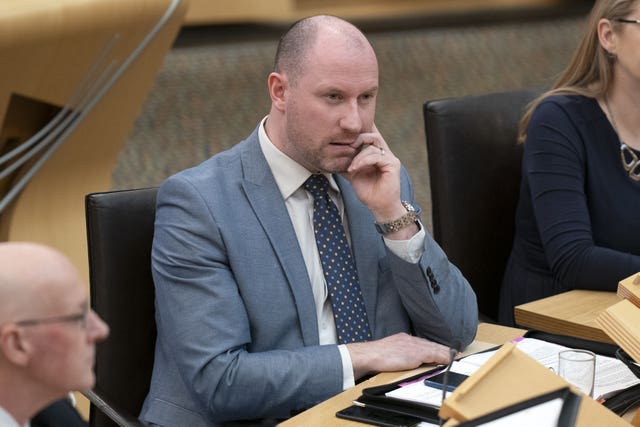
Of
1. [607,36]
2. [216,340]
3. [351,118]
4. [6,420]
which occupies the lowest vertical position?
[216,340]

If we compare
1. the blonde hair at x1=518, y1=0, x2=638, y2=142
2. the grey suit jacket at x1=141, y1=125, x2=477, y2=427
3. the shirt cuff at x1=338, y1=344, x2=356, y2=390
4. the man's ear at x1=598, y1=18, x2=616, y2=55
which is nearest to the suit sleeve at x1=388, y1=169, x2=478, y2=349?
the grey suit jacket at x1=141, y1=125, x2=477, y2=427

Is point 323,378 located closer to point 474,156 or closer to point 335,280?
point 335,280

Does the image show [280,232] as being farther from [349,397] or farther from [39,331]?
[39,331]

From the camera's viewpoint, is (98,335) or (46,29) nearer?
(98,335)

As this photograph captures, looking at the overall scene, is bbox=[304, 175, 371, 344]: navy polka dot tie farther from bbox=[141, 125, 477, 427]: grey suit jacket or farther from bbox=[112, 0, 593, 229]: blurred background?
bbox=[112, 0, 593, 229]: blurred background

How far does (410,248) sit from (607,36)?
959 millimetres

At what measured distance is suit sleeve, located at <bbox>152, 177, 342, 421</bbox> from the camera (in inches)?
72.2

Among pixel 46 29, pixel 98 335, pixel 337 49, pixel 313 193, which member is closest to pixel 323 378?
pixel 313 193

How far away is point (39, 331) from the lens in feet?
3.67

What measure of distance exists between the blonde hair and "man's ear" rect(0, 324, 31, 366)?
1786 millimetres

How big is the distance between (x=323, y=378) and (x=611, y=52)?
1256 millimetres

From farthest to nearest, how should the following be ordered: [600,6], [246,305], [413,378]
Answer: [600,6] → [246,305] → [413,378]

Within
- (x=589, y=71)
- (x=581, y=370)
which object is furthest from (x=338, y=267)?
(x=589, y=71)

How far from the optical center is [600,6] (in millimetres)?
2592
